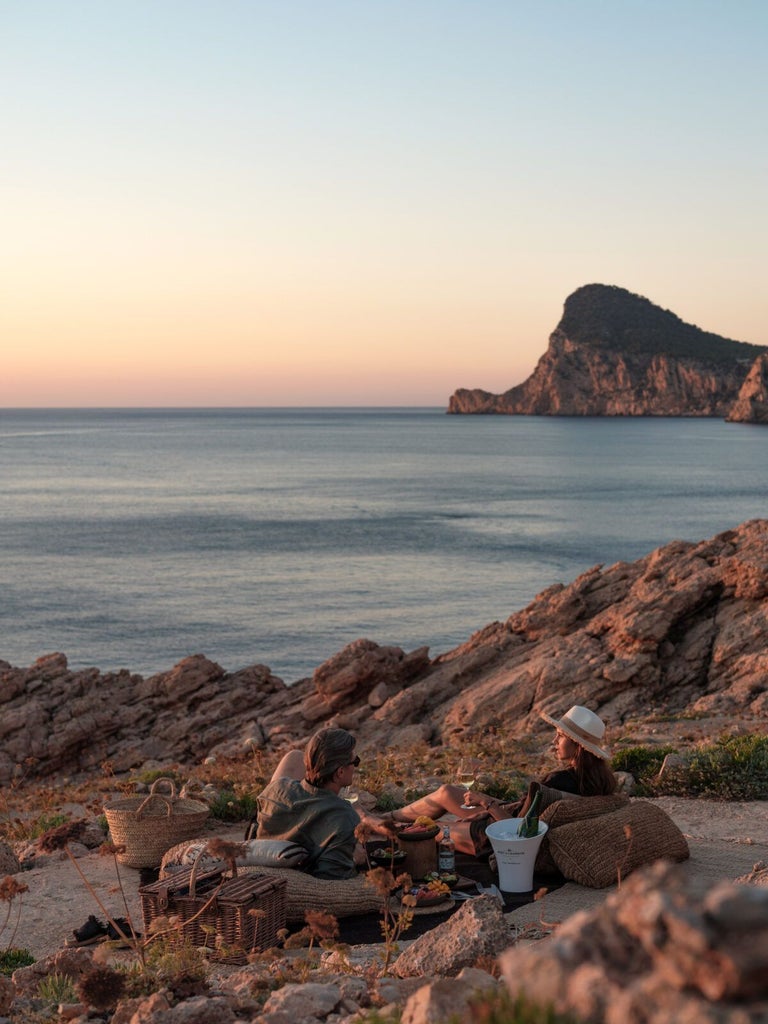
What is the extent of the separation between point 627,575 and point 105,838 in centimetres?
1390

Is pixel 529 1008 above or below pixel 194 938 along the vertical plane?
above

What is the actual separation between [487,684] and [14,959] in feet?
44.0

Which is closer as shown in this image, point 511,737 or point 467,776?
point 467,776

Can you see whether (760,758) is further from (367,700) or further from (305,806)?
(367,700)

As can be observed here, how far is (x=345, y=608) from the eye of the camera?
42688 mm

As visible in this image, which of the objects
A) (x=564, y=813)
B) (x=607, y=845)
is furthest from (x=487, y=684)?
(x=607, y=845)

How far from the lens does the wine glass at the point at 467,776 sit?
866 cm

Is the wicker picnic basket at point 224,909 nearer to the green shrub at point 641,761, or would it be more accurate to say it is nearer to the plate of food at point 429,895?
the plate of food at point 429,895

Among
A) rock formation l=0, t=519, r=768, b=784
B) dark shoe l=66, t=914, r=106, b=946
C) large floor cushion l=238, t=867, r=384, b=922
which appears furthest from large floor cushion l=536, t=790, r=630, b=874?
rock formation l=0, t=519, r=768, b=784

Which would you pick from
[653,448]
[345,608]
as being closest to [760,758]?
[345,608]

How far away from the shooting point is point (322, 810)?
762 cm

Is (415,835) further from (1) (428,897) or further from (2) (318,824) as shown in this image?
(2) (318,824)

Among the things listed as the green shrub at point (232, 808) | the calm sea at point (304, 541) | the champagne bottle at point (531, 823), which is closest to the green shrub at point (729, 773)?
the champagne bottle at point (531, 823)

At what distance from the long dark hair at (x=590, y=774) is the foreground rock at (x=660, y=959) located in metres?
→ 6.26
